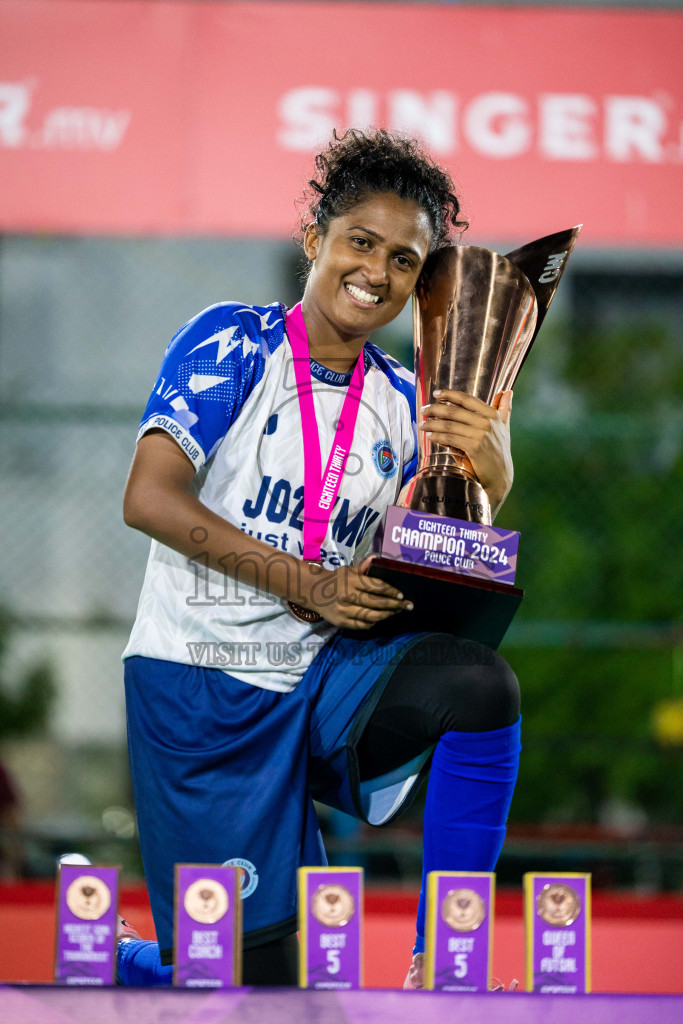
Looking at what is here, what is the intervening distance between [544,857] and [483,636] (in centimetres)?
208

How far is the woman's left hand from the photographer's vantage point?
141cm

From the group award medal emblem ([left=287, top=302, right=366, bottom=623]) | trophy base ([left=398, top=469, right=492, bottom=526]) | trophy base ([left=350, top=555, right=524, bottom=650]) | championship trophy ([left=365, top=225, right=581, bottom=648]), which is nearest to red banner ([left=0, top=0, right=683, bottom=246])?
championship trophy ([left=365, top=225, right=581, bottom=648])

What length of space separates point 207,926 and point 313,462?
64 centimetres

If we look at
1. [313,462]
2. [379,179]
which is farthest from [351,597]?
[379,179]

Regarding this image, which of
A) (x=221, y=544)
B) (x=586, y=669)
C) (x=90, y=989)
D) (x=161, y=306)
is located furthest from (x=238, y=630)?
(x=161, y=306)

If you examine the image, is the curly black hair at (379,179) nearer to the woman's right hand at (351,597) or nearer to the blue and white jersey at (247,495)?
the blue and white jersey at (247,495)

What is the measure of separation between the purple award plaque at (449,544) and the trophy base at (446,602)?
1cm

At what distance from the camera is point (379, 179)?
4.81 ft

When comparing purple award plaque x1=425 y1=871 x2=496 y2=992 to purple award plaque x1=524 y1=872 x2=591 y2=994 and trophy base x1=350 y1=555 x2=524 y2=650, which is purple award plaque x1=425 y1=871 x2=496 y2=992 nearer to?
purple award plaque x1=524 y1=872 x2=591 y2=994

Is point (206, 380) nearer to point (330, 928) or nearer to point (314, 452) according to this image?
point (314, 452)

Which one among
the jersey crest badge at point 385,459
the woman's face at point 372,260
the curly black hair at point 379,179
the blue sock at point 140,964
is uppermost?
the curly black hair at point 379,179

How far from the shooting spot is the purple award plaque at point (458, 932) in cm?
108

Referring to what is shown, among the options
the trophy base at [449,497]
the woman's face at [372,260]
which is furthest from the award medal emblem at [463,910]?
the woman's face at [372,260]

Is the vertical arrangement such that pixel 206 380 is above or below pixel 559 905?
above
